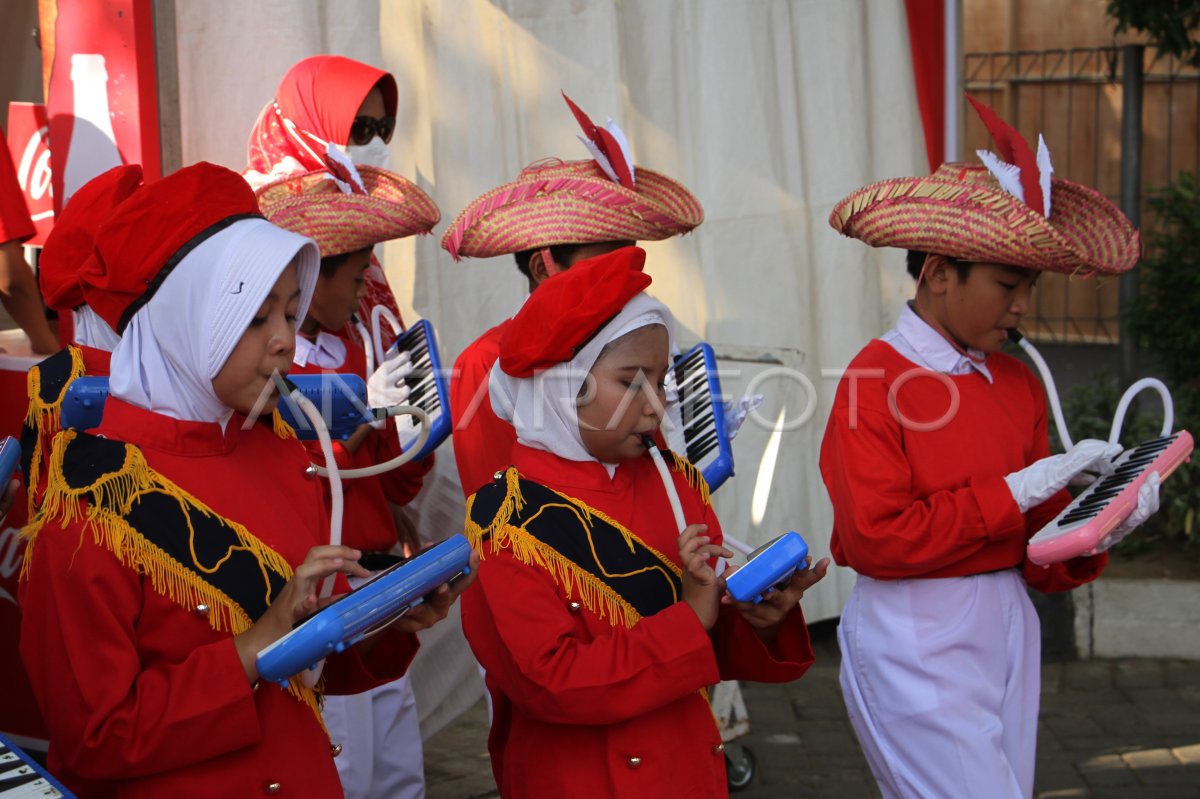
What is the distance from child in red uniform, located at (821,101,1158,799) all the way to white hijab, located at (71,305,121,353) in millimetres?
1562

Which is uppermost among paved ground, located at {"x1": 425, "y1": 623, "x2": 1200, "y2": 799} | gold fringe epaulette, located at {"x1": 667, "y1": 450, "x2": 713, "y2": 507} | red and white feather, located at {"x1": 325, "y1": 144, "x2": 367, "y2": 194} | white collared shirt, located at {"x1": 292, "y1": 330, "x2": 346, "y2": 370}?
red and white feather, located at {"x1": 325, "y1": 144, "x2": 367, "y2": 194}

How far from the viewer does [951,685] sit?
9.61ft

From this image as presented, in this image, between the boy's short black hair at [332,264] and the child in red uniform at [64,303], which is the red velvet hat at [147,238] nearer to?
the child in red uniform at [64,303]

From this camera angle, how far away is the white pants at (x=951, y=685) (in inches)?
114

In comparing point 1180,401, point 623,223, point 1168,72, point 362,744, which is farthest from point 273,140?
point 1168,72

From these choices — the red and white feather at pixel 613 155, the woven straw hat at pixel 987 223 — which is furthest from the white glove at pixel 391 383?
the woven straw hat at pixel 987 223

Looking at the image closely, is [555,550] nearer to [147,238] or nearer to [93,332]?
[147,238]

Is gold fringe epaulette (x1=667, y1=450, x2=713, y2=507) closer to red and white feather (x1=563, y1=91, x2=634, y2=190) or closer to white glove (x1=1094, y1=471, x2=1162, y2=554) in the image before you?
white glove (x1=1094, y1=471, x2=1162, y2=554)

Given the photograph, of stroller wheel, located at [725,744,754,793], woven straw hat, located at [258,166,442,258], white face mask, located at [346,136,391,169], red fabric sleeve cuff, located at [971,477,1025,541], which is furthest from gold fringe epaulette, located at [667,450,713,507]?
stroller wheel, located at [725,744,754,793]

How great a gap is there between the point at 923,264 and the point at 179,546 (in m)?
1.78

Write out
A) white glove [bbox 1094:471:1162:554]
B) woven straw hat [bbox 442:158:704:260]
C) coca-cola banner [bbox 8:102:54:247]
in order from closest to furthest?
white glove [bbox 1094:471:1162:554]
woven straw hat [bbox 442:158:704:260]
coca-cola banner [bbox 8:102:54:247]

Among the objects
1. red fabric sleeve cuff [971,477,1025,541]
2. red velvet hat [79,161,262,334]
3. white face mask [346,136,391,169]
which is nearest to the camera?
red velvet hat [79,161,262,334]

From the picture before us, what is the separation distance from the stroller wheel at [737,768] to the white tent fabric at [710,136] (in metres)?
0.90

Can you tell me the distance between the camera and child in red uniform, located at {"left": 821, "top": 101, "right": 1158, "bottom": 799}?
2.85 meters
